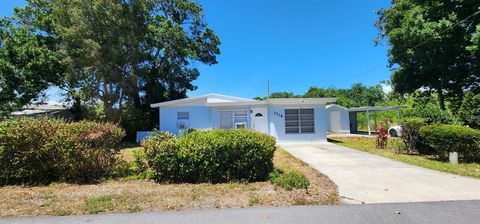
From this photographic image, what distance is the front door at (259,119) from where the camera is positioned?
1764cm

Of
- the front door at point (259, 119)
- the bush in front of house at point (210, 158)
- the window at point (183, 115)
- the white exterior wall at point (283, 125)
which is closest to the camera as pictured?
the bush in front of house at point (210, 158)

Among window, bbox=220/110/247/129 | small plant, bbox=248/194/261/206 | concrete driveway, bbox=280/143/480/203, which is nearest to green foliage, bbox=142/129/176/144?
small plant, bbox=248/194/261/206

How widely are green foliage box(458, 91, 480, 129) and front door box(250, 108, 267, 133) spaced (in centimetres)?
960

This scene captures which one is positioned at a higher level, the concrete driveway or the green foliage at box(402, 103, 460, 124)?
the green foliage at box(402, 103, 460, 124)

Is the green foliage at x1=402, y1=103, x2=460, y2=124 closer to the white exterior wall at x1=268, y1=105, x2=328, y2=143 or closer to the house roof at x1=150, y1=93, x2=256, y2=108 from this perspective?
the white exterior wall at x1=268, y1=105, x2=328, y2=143

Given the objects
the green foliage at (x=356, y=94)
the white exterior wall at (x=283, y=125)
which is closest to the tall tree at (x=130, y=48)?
the white exterior wall at (x=283, y=125)

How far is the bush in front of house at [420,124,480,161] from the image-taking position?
354 inches

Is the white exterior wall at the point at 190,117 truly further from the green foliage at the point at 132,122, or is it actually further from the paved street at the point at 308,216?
the paved street at the point at 308,216

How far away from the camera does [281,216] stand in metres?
4.26

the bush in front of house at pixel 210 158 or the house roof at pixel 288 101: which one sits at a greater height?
the house roof at pixel 288 101

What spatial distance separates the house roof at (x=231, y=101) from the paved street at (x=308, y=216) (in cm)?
1229

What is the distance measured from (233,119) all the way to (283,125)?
10.1 feet

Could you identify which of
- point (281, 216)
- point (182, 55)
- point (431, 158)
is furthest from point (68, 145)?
point (182, 55)

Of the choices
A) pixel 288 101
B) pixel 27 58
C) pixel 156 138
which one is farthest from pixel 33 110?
pixel 156 138
